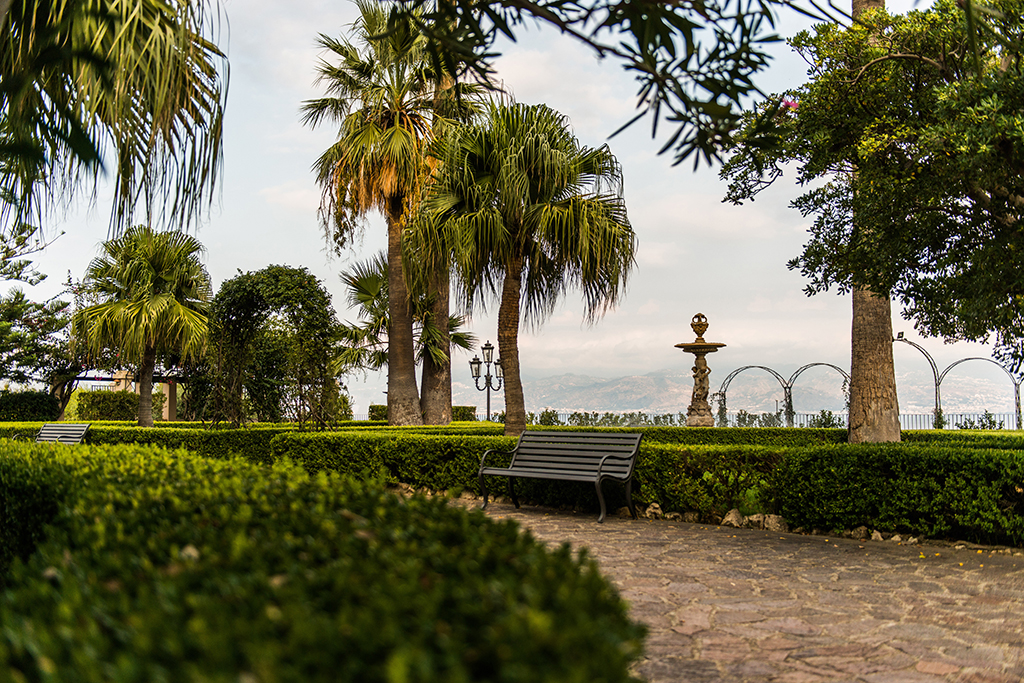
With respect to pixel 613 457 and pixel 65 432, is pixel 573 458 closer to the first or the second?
pixel 613 457

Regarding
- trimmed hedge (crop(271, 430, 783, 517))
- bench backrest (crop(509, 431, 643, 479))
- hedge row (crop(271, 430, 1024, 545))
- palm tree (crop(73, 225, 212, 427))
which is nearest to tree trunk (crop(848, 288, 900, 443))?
hedge row (crop(271, 430, 1024, 545))

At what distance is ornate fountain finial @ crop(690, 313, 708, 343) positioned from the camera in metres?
16.3

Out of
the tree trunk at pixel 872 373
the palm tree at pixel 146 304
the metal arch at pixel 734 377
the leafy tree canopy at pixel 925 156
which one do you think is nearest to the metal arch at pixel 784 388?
the metal arch at pixel 734 377

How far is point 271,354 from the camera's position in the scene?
13.0 metres

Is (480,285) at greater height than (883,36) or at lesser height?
lesser

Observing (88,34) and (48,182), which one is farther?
(48,182)

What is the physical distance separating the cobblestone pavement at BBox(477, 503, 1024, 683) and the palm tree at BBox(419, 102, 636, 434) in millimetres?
4395

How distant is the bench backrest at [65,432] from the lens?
43.9ft

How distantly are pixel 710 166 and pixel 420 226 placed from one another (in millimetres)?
7456

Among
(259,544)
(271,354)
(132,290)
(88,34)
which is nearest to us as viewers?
(259,544)

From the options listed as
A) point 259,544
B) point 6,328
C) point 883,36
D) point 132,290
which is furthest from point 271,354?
point 6,328

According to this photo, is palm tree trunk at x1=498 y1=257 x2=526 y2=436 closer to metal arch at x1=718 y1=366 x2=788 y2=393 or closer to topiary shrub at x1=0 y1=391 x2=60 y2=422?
metal arch at x1=718 y1=366 x2=788 y2=393

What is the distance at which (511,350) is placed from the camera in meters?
10.4

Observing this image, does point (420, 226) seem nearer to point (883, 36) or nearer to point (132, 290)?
point (883, 36)
